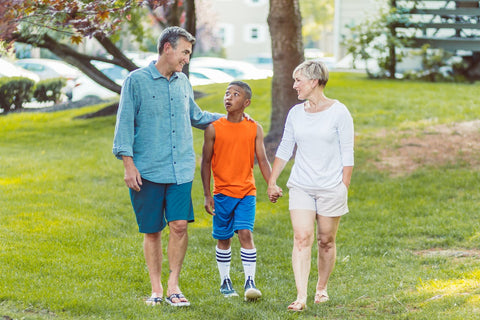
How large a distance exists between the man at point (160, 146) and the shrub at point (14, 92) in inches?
592

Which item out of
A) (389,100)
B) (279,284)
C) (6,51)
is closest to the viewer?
(279,284)

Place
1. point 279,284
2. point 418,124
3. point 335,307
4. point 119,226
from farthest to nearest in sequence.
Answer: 1. point 418,124
2. point 119,226
3. point 279,284
4. point 335,307

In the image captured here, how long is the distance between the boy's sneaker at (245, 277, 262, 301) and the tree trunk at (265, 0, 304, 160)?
6533 millimetres

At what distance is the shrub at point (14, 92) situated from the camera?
1941 centimetres

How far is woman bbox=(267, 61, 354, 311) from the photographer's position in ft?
17.4

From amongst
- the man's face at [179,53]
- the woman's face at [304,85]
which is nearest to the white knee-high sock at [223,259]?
the woman's face at [304,85]

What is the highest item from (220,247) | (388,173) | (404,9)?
(404,9)

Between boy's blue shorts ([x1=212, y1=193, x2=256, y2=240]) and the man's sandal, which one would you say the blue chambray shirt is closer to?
boy's blue shorts ([x1=212, y1=193, x2=256, y2=240])

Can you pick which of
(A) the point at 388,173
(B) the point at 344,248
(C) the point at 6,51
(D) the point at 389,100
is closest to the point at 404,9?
(D) the point at 389,100

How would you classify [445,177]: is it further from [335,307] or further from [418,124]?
[335,307]

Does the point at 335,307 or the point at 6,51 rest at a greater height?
the point at 6,51

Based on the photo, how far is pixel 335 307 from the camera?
5723mm

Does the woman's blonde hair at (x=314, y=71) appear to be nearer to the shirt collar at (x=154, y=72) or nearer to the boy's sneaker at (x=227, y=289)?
the shirt collar at (x=154, y=72)

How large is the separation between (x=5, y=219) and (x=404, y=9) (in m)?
16.2
